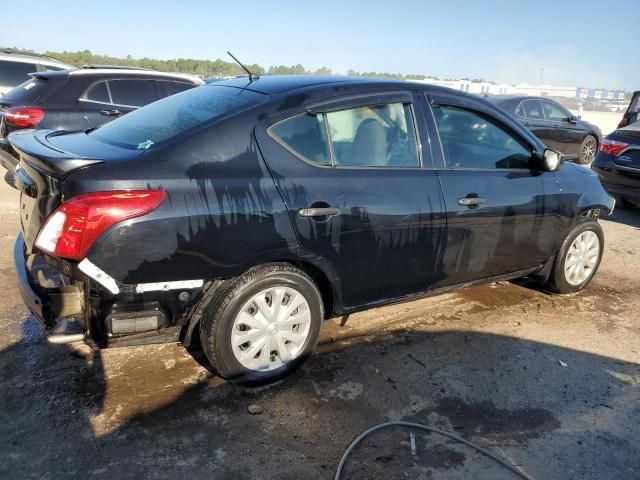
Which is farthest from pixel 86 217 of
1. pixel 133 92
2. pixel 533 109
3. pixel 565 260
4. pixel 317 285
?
pixel 533 109

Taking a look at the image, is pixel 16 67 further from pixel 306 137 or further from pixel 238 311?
pixel 238 311

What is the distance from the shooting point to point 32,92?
258 inches

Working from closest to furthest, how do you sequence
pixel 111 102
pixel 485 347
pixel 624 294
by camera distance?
pixel 485 347
pixel 624 294
pixel 111 102

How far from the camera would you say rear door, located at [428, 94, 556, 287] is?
3.54 metres

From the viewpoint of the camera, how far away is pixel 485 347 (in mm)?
3672

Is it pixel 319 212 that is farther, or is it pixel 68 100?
pixel 68 100

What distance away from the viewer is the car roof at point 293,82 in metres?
3.19

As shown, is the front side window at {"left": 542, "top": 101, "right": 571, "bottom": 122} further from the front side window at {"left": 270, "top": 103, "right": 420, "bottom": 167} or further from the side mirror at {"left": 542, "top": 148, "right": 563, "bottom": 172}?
the front side window at {"left": 270, "top": 103, "right": 420, "bottom": 167}

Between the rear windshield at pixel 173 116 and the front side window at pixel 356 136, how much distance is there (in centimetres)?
29

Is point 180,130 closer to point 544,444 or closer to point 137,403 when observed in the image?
point 137,403

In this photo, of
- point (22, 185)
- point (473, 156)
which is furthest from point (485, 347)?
point (22, 185)

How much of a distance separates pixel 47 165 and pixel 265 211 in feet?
3.55

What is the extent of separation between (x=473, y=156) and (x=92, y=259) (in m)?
2.59

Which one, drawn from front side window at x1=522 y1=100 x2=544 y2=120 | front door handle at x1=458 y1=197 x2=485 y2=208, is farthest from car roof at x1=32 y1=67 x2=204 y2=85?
front side window at x1=522 y1=100 x2=544 y2=120
